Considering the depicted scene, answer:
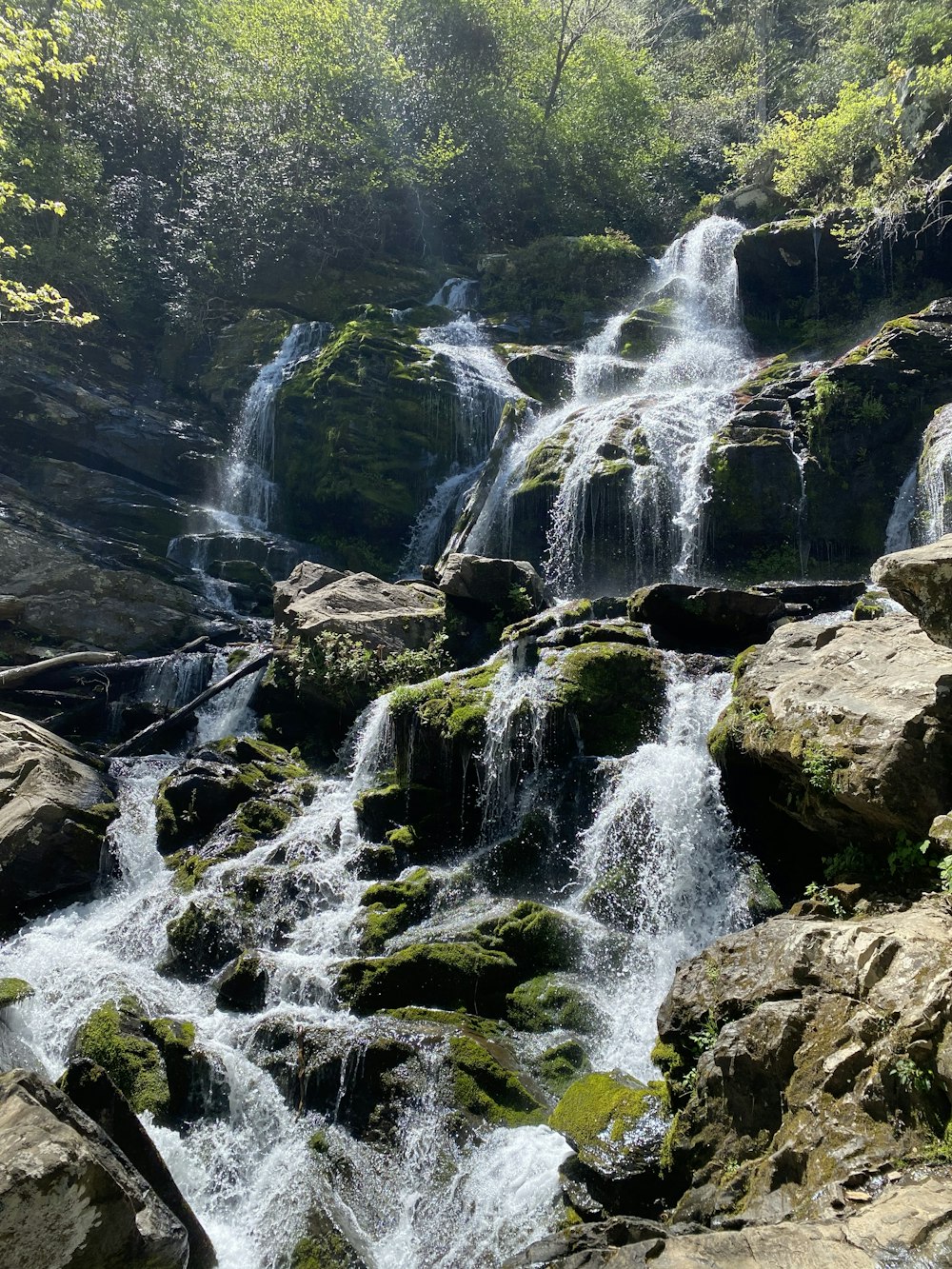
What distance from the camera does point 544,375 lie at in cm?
2173

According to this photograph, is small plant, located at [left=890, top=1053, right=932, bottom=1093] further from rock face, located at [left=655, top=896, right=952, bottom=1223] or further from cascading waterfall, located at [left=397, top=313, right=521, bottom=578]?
cascading waterfall, located at [left=397, top=313, right=521, bottom=578]

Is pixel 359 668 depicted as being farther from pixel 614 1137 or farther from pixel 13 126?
pixel 13 126

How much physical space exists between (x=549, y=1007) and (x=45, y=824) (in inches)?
289

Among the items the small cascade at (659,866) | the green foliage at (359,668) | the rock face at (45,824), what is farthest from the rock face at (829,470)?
the rock face at (45,824)

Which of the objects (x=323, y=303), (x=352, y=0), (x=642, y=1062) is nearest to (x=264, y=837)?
(x=642, y=1062)

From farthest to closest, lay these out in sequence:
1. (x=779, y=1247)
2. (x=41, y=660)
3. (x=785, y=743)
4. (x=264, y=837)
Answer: (x=41, y=660)
(x=264, y=837)
(x=785, y=743)
(x=779, y=1247)

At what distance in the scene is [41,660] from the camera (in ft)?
49.5

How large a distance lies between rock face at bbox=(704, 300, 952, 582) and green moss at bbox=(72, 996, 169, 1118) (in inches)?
476

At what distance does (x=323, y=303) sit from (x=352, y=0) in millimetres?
12401

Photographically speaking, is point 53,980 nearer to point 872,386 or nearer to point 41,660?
point 41,660

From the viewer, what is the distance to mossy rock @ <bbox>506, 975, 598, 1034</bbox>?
7070 millimetres

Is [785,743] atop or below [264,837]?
atop

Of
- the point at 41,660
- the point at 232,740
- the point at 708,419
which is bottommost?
the point at 232,740

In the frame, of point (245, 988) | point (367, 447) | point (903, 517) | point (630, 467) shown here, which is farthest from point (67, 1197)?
point (367, 447)
